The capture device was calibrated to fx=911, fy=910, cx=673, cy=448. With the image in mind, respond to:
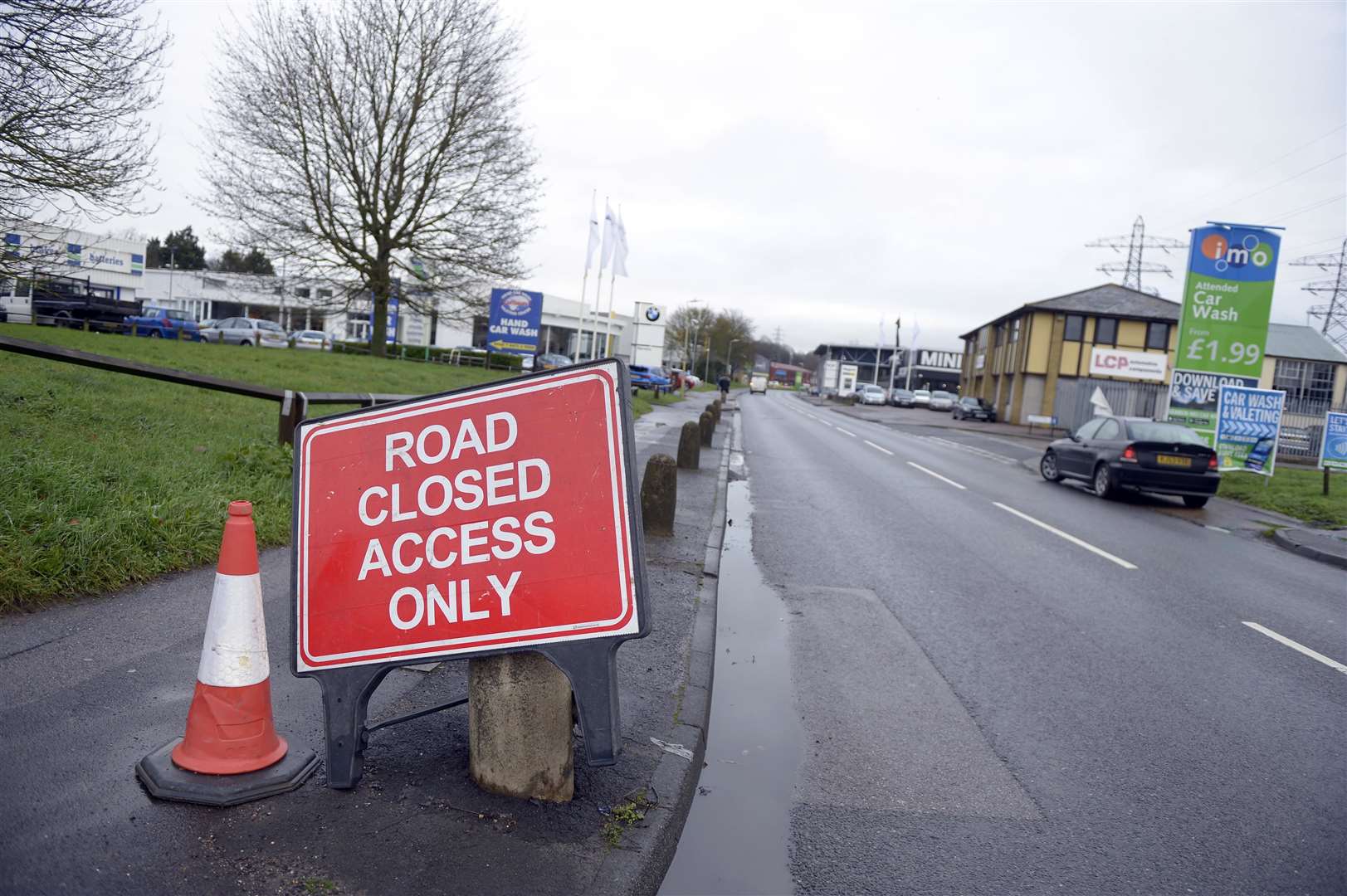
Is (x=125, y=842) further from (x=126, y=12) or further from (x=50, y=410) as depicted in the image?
(x=126, y=12)

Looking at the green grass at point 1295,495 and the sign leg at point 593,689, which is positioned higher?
the sign leg at point 593,689

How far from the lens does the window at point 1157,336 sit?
47688mm

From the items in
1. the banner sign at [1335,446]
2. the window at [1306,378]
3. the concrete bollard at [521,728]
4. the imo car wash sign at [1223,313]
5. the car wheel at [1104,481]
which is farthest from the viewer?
the window at [1306,378]

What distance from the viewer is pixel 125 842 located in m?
2.68

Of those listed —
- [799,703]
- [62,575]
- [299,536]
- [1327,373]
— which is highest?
[1327,373]

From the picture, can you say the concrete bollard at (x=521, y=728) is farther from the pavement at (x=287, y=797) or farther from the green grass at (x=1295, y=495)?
the green grass at (x=1295, y=495)

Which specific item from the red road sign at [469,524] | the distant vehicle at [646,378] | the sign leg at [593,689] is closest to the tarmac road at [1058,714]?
the sign leg at [593,689]

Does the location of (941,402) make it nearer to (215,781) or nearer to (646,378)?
(646,378)

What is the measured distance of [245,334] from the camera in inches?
1698

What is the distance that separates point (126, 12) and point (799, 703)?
31.9ft

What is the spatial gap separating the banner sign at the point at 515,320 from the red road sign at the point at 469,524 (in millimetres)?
32068

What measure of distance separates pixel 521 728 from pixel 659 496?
551 centimetres

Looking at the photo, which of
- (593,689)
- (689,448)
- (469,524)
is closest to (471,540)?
(469,524)

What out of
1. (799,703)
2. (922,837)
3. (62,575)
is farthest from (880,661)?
(62,575)
